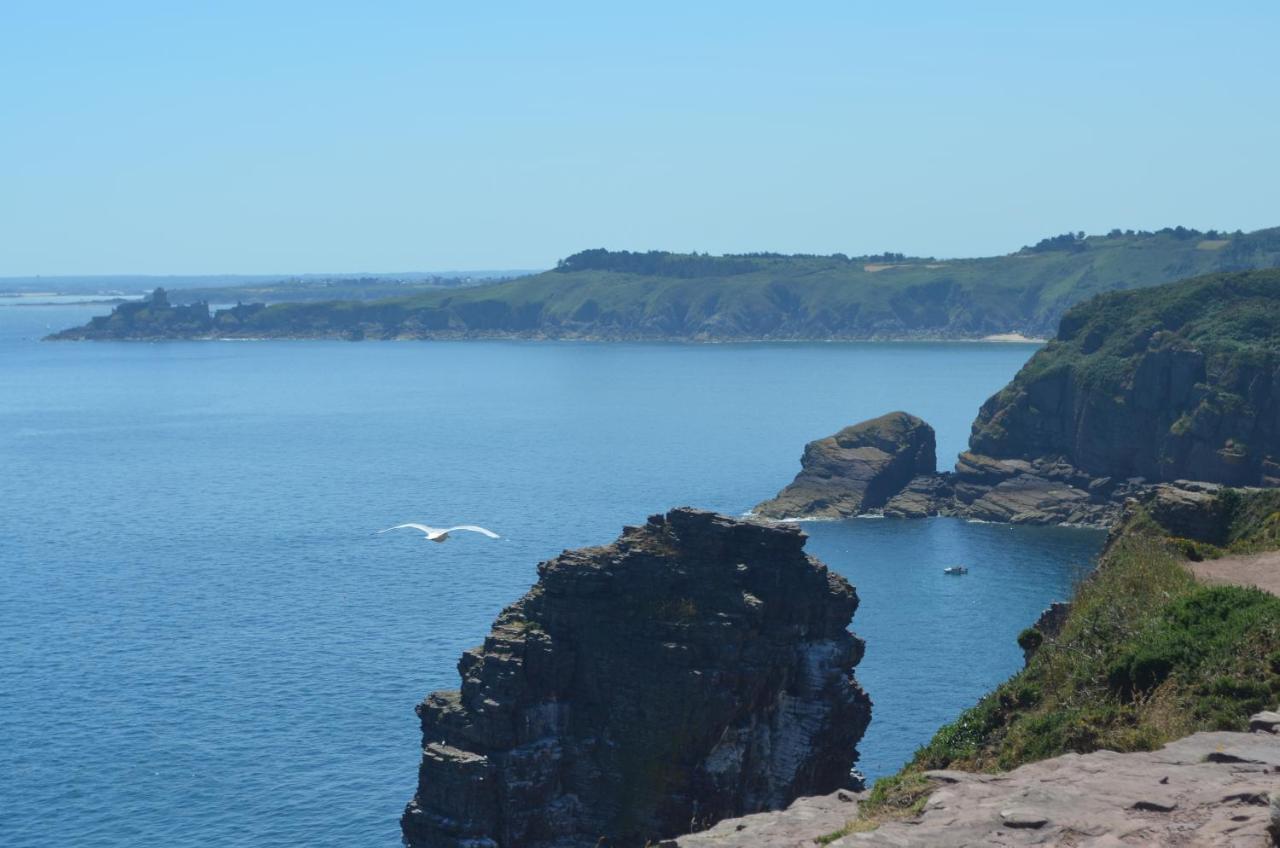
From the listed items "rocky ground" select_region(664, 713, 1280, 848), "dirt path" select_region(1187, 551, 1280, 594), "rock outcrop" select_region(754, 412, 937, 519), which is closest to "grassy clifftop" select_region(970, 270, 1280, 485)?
"rock outcrop" select_region(754, 412, 937, 519)

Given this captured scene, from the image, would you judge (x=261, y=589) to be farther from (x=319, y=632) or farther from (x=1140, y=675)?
(x=1140, y=675)

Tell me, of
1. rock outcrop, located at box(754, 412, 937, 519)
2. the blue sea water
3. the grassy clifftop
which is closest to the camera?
the blue sea water

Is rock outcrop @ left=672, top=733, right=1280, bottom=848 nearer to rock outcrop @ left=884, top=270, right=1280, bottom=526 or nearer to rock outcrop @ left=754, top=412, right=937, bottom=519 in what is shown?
rock outcrop @ left=884, top=270, right=1280, bottom=526

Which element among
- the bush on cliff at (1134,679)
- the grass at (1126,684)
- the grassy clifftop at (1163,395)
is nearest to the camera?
the grass at (1126,684)

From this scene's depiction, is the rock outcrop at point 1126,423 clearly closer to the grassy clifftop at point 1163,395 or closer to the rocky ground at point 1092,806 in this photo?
the grassy clifftop at point 1163,395

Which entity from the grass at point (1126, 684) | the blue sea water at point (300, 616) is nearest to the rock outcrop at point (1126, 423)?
the blue sea water at point (300, 616)

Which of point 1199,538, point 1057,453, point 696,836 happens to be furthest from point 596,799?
point 1057,453

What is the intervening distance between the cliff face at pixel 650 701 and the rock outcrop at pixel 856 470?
91.9 m

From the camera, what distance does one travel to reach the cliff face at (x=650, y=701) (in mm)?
56562

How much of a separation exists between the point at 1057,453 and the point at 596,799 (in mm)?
118033

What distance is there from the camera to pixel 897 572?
125688mm

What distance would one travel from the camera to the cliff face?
56562mm

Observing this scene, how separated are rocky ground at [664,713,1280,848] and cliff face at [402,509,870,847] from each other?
2982cm

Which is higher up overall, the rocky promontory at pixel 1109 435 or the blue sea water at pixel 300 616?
the rocky promontory at pixel 1109 435
